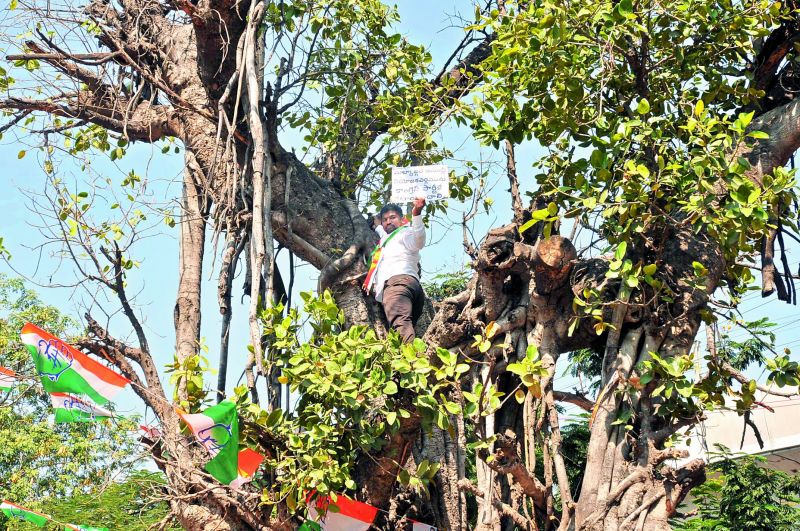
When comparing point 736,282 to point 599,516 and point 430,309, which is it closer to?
point 599,516

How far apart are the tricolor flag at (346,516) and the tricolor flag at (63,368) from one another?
4.12 ft

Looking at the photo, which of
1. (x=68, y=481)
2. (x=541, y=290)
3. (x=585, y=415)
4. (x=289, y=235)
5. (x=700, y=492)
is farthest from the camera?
(x=68, y=481)

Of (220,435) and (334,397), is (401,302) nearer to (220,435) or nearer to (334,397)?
(334,397)

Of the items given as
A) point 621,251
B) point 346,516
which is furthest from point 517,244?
point 346,516

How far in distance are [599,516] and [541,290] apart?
4.03 ft

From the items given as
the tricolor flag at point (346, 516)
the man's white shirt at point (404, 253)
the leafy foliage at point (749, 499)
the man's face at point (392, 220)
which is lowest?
the leafy foliage at point (749, 499)

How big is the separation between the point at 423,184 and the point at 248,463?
72.5 inches

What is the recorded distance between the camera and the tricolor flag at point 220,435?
152 inches

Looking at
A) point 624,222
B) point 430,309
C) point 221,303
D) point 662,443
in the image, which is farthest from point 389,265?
point 662,443

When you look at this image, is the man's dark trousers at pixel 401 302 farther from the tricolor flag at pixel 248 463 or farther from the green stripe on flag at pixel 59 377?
the green stripe on flag at pixel 59 377

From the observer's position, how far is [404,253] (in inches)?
205

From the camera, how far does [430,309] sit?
5746 millimetres

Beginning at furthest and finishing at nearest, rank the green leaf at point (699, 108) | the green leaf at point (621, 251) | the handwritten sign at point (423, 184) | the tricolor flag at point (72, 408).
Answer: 1. the handwritten sign at point (423, 184)
2. the tricolor flag at point (72, 408)
3. the green leaf at point (621, 251)
4. the green leaf at point (699, 108)

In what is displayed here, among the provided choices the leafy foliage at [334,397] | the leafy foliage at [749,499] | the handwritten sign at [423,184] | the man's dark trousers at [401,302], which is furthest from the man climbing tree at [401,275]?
the leafy foliage at [749,499]
